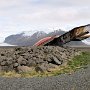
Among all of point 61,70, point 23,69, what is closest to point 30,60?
point 23,69

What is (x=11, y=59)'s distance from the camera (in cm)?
4356

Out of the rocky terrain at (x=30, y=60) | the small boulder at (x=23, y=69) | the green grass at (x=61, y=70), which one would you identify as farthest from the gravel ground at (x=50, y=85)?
the rocky terrain at (x=30, y=60)

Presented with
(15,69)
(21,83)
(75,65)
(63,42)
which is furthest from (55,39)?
(21,83)

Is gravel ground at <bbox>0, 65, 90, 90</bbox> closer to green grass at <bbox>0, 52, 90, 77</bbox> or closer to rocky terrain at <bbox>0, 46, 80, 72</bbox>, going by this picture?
green grass at <bbox>0, 52, 90, 77</bbox>

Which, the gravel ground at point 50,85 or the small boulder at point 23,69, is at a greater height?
the small boulder at point 23,69

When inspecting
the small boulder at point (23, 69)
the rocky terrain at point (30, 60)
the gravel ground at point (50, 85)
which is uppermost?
the rocky terrain at point (30, 60)

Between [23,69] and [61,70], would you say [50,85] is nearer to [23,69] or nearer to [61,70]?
[23,69]

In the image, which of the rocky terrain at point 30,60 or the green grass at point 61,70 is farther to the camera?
the rocky terrain at point 30,60

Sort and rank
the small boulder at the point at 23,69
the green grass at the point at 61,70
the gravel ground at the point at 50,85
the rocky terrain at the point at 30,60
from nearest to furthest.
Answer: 1. the gravel ground at the point at 50,85
2. the green grass at the point at 61,70
3. the small boulder at the point at 23,69
4. the rocky terrain at the point at 30,60

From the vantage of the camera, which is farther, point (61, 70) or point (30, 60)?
point (30, 60)

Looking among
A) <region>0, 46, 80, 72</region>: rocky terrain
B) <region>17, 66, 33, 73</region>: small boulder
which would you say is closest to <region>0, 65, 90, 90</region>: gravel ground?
<region>17, 66, 33, 73</region>: small boulder

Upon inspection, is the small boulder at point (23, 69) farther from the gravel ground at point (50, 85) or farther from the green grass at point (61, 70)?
the gravel ground at point (50, 85)

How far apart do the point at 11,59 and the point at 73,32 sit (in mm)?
24623

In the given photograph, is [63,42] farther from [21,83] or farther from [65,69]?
[21,83]
